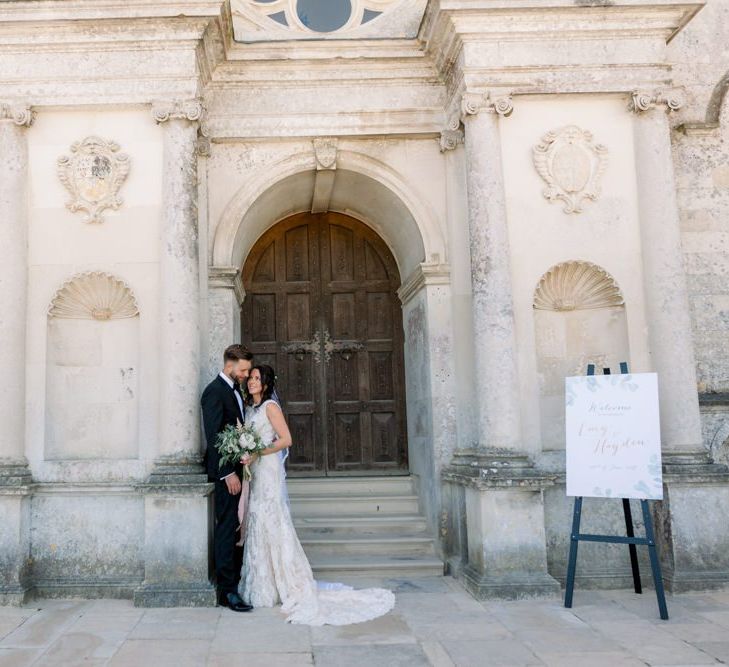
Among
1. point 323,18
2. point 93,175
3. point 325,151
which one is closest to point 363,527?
point 325,151

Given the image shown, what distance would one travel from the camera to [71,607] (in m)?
5.95

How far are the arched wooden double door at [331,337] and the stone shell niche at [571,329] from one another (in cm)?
204

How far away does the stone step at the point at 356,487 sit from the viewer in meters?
8.02

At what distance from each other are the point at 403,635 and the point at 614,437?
219 cm

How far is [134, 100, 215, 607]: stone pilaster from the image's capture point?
19.7ft

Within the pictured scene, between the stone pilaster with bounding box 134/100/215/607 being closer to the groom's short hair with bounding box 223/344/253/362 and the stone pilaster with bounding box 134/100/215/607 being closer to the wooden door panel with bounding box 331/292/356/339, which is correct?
the groom's short hair with bounding box 223/344/253/362

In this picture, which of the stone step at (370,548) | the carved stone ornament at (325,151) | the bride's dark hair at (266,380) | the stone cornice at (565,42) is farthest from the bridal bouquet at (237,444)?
the stone cornice at (565,42)

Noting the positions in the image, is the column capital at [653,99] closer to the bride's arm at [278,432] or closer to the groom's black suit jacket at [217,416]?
the bride's arm at [278,432]

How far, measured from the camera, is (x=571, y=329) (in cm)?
695

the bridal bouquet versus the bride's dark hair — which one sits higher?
the bride's dark hair

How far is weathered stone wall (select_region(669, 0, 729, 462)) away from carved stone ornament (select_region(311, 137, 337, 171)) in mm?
3603

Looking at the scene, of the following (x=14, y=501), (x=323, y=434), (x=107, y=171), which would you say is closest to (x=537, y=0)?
(x=107, y=171)

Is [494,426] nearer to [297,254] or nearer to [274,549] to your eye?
[274,549]

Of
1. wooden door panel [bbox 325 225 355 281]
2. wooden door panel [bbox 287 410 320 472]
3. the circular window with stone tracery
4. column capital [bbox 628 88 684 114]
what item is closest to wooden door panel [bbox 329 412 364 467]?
wooden door panel [bbox 287 410 320 472]
